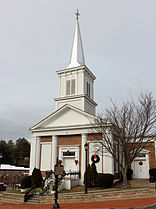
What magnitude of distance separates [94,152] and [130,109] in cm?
692

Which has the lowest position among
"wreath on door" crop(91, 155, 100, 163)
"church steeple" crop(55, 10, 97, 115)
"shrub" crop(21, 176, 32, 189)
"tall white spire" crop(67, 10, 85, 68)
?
"shrub" crop(21, 176, 32, 189)

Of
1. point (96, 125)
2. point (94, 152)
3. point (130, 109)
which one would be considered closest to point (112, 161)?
point (94, 152)

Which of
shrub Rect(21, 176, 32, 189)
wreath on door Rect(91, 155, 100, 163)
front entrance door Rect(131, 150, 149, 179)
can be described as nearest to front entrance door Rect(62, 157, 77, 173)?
wreath on door Rect(91, 155, 100, 163)

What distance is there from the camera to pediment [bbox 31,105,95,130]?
1047 inches

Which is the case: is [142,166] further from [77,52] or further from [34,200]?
[77,52]

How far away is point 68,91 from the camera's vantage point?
31828 millimetres

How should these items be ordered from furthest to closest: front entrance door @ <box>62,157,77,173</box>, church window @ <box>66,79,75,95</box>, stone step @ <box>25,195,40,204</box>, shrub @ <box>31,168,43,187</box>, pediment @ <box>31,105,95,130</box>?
1. church window @ <box>66,79,75,95</box>
2. pediment @ <box>31,105,95,130</box>
3. front entrance door @ <box>62,157,77,173</box>
4. shrub @ <box>31,168,43,187</box>
5. stone step @ <box>25,195,40,204</box>

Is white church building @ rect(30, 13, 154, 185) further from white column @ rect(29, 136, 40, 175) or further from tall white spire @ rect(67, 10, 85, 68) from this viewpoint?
tall white spire @ rect(67, 10, 85, 68)

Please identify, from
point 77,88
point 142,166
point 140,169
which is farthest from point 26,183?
point 77,88

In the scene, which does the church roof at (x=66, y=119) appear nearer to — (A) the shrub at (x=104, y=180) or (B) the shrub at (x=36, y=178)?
(B) the shrub at (x=36, y=178)

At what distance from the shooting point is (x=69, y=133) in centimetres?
2644

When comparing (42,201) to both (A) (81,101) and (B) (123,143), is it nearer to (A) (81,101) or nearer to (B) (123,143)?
(B) (123,143)

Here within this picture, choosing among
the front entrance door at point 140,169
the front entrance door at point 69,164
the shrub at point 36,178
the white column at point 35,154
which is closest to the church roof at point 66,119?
the white column at point 35,154

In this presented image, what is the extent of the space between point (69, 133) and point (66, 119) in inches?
84.6
